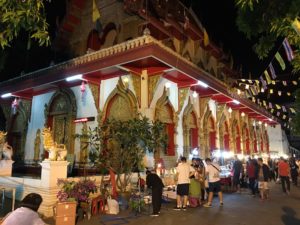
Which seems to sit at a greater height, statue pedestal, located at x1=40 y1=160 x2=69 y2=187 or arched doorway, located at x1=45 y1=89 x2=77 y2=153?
arched doorway, located at x1=45 y1=89 x2=77 y2=153

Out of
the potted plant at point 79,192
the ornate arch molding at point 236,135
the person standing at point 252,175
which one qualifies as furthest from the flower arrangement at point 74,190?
the ornate arch molding at point 236,135

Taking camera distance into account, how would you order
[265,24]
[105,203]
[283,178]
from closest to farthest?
1. [265,24]
2. [105,203]
3. [283,178]

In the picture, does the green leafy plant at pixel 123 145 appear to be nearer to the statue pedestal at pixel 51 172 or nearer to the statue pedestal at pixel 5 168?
the statue pedestal at pixel 51 172

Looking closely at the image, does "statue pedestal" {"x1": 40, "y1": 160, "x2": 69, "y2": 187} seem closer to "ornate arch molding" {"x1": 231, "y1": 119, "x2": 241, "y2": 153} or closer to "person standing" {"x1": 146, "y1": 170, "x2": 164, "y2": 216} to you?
"person standing" {"x1": 146, "y1": 170, "x2": 164, "y2": 216}

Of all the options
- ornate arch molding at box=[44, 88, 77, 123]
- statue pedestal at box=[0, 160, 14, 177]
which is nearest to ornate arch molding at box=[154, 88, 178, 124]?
ornate arch molding at box=[44, 88, 77, 123]

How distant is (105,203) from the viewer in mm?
8164

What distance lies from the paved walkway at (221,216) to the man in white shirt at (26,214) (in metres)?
4.09

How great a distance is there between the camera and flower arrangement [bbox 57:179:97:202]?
683 centimetres

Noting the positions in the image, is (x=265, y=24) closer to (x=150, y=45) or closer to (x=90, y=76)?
(x=150, y=45)

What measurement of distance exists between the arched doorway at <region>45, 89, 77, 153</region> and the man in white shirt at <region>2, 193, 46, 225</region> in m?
10.2

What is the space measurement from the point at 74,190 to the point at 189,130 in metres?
8.27

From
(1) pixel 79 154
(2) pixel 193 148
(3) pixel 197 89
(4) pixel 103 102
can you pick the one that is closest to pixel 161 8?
(3) pixel 197 89

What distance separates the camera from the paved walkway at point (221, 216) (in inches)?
273

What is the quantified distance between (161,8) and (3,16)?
1119cm
